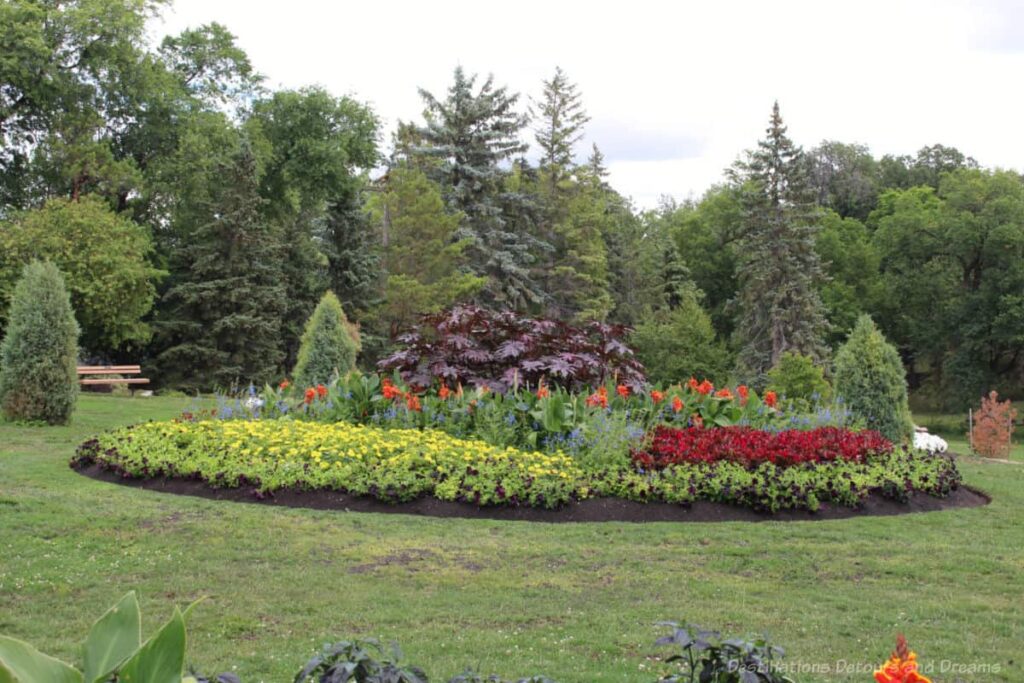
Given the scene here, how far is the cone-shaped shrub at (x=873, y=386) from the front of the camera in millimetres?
11859

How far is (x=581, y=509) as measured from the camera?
7.02 m

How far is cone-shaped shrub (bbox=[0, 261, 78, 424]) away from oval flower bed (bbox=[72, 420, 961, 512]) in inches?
137

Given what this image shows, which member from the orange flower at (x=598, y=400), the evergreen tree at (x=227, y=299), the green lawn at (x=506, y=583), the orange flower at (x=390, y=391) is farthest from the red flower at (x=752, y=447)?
the evergreen tree at (x=227, y=299)

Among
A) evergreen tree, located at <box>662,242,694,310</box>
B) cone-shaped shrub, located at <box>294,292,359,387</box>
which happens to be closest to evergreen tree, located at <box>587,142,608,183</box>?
evergreen tree, located at <box>662,242,694,310</box>

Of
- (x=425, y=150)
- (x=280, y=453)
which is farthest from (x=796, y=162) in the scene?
(x=280, y=453)

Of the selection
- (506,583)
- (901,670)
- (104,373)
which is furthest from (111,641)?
(104,373)

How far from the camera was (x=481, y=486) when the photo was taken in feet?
23.5

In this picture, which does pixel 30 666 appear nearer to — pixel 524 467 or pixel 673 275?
pixel 524 467

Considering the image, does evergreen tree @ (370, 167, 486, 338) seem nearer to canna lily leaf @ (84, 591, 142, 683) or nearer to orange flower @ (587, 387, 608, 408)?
orange flower @ (587, 387, 608, 408)

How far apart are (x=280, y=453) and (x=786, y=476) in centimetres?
456

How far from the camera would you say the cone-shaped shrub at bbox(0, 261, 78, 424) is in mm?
11844

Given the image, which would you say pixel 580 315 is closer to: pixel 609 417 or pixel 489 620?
pixel 609 417

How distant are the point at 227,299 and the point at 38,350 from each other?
1680 centimetres

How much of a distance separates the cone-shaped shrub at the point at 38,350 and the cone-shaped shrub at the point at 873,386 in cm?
1077
